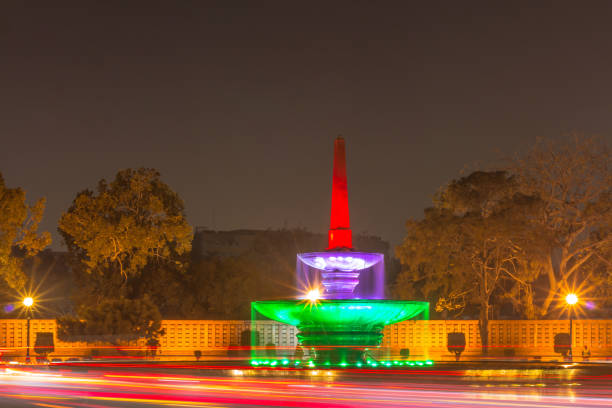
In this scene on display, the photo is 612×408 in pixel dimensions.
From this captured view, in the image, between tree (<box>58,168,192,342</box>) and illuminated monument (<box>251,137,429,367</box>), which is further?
tree (<box>58,168,192,342</box>)

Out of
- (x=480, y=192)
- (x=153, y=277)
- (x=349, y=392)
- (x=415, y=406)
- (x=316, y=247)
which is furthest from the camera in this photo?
(x=316, y=247)

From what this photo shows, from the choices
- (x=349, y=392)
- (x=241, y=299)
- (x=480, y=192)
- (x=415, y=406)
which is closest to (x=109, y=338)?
(x=241, y=299)

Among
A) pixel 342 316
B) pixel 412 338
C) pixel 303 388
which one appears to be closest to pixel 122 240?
pixel 412 338

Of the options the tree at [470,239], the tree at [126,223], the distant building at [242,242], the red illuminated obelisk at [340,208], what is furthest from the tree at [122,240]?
the distant building at [242,242]

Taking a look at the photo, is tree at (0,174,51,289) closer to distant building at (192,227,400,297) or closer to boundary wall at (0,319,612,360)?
boundary wall at (0,319,612,360)

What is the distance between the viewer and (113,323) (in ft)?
160

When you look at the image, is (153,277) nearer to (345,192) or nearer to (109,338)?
(109,338)

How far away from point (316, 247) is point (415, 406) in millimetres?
77570

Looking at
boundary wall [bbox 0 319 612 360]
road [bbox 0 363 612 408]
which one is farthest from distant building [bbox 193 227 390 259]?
road [bbox 0 363 612 408]

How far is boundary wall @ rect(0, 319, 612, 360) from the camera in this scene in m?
51.5

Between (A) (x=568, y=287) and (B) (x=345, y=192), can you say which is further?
(A) (x=568, y=287)

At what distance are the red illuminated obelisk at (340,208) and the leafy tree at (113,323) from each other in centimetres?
1546

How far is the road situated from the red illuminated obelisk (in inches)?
299

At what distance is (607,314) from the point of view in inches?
2458
